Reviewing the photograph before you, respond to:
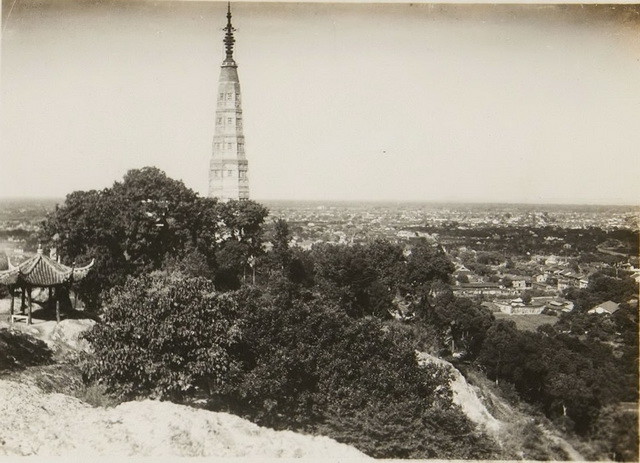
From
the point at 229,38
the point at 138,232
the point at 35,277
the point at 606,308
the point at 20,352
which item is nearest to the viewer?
the point at 20,352

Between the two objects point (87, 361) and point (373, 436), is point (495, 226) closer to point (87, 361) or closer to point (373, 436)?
point (373, 436)

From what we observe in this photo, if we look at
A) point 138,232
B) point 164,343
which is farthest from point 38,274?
point 164,343

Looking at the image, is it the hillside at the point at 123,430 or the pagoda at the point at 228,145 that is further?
the pagoda at the point at 228,145

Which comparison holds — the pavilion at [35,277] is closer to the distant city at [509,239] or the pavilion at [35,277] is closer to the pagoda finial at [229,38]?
the distant city at [509,239]

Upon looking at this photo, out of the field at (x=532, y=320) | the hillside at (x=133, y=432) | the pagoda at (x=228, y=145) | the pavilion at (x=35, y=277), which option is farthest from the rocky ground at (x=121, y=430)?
the pagoda at (x=228, y=145)

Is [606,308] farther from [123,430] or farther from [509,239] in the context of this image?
[123,430]

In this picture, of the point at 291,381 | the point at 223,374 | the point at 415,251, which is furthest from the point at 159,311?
the point at 415,251
